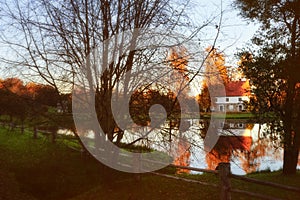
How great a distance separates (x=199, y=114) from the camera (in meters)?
5.68

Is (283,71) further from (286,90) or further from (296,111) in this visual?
(296,111)

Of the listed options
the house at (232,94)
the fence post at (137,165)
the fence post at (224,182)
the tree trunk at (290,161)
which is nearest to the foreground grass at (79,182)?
the fence post at (137,165)

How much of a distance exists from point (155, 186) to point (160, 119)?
2.23m

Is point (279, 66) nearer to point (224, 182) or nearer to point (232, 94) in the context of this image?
point (232, 94)

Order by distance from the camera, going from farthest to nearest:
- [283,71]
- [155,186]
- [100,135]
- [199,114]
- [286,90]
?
[286,90] → [283,71] → [155,186] → [100,135] → [199,114]

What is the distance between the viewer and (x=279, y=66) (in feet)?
27.7

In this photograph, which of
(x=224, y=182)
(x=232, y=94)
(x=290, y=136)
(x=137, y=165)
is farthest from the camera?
(x=290, y=136)

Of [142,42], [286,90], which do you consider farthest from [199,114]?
[286,90]

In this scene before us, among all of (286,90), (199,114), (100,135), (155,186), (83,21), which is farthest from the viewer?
(286,90)

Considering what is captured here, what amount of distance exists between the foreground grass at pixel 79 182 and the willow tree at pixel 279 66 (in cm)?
158

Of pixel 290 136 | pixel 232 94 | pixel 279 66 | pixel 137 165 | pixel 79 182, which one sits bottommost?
pixel 79 182

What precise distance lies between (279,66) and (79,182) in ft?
22.1

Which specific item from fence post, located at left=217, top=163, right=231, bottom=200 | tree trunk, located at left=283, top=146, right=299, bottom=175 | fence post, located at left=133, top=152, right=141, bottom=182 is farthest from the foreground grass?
fence post, located at left=217, top=163, right=231, bottom=200

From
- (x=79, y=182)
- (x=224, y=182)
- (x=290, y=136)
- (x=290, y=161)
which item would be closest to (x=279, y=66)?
(x=290, y=136)
